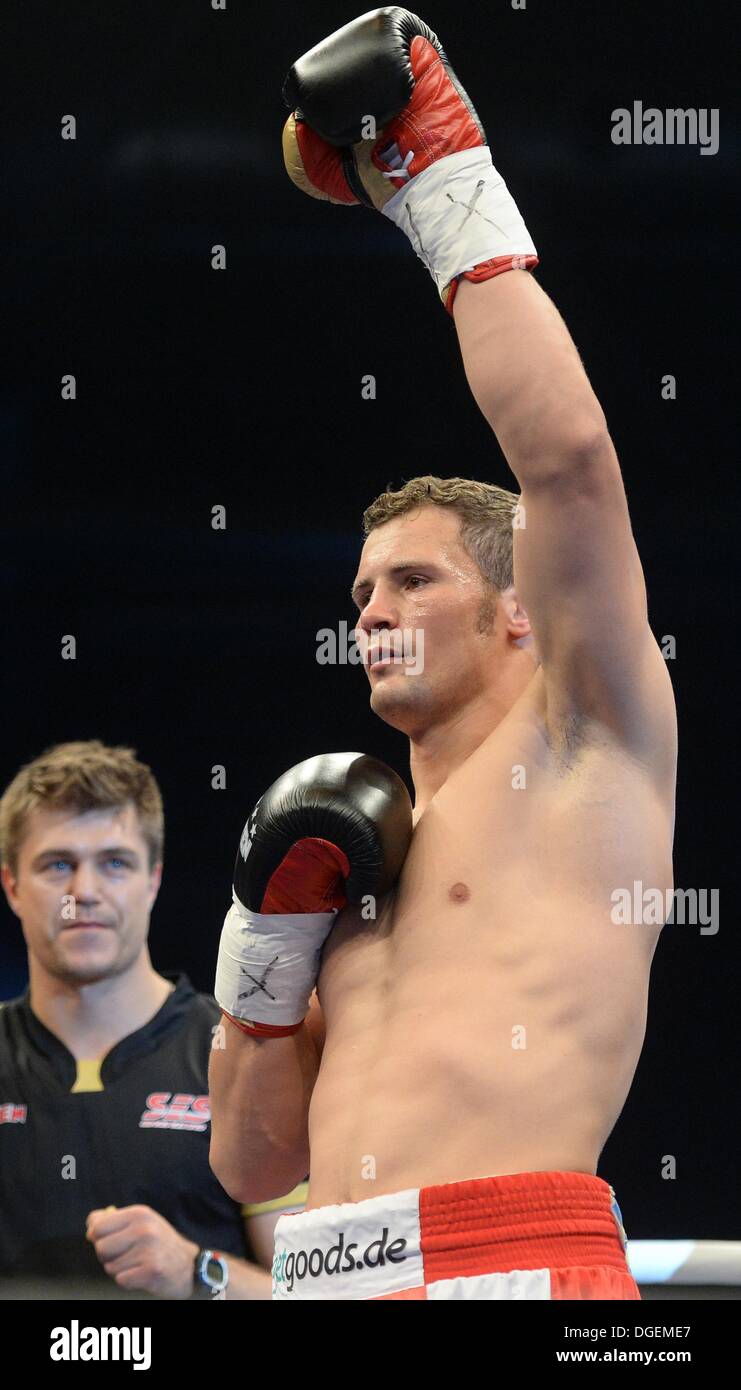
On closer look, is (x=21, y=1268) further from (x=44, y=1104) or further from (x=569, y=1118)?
(x=569, y=1118)

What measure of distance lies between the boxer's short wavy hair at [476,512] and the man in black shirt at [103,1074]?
4.01 ft

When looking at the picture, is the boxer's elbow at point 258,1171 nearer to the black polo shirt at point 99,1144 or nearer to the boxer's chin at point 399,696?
the boxer's chin at point 399,696

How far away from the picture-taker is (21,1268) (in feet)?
8.72

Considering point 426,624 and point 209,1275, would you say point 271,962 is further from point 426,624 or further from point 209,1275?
point 209,1275

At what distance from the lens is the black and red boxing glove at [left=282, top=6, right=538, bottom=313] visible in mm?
1651

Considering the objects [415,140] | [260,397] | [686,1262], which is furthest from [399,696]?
[260,397]

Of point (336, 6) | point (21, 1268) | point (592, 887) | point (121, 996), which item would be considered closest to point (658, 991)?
point (121, 996)

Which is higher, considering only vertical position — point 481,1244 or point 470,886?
point 470,886

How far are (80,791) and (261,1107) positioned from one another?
4.28 feet

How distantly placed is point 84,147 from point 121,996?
102 inches

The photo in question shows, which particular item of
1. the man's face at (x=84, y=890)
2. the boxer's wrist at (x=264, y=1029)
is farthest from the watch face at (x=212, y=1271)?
the boxer's wrist at (x=264, y=1029)

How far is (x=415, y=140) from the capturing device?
170 cm

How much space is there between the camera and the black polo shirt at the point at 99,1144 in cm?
268

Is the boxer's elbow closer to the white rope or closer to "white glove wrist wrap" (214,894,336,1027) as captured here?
"white glove wrist wrap" (214,894,336,1027)
